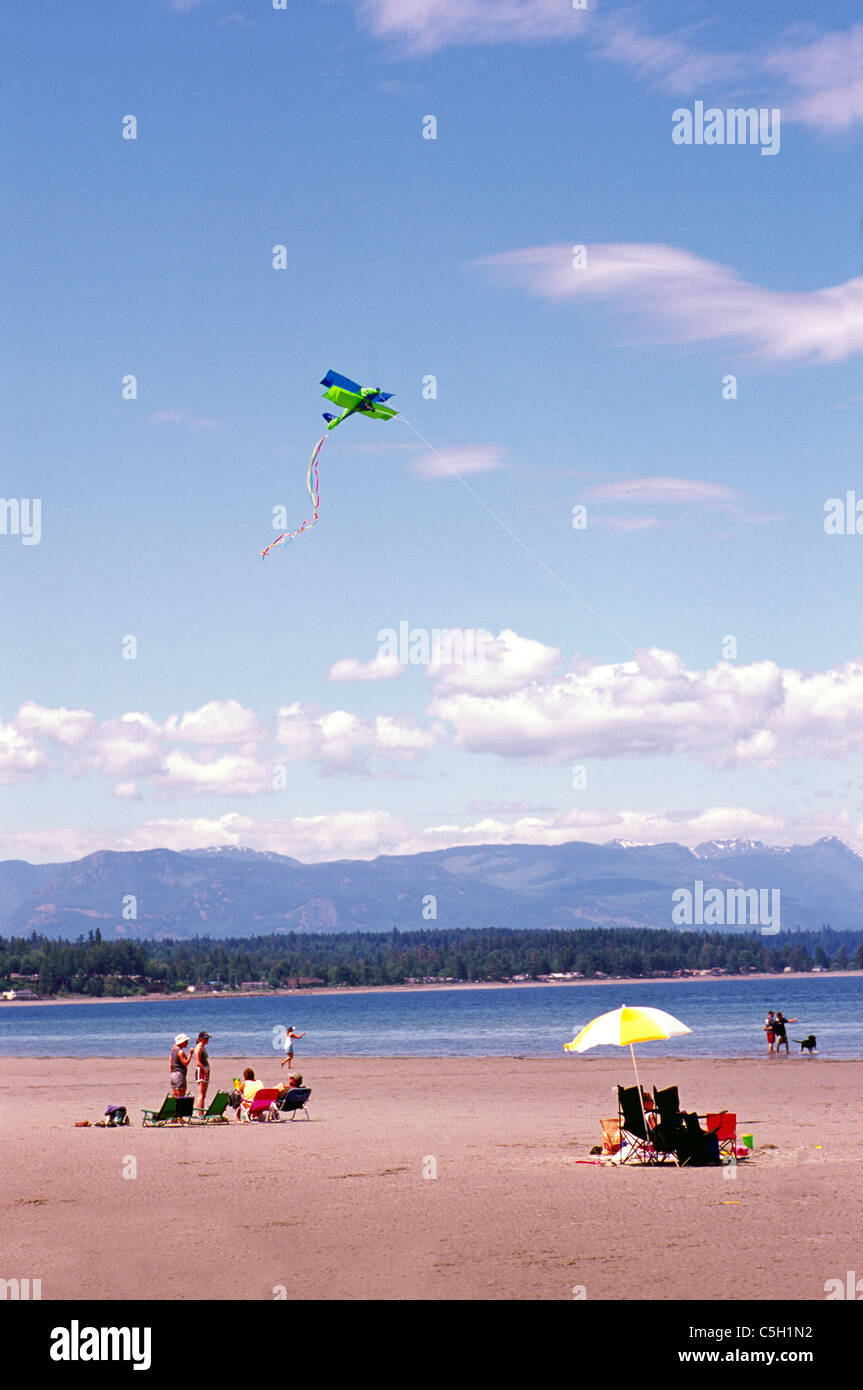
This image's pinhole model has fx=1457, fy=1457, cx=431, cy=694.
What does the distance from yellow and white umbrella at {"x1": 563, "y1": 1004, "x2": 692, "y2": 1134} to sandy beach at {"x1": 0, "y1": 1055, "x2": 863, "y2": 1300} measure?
5.20 ft

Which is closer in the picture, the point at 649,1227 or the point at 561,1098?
the point at 649,1227

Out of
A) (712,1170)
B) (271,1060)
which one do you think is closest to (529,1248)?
(712,1170)

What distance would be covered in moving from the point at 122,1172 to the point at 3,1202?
2.69m

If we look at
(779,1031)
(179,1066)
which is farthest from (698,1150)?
(779,1031)

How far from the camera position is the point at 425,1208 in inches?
599

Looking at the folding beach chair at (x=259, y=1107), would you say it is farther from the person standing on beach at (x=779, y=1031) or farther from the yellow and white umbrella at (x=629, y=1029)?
the person standing on beach at (x=779, y=1031)

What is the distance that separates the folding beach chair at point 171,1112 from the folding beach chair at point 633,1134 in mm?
8994

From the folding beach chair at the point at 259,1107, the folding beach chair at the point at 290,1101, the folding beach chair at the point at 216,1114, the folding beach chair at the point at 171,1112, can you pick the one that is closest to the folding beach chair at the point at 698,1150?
the folding beach chair at the point at 290,1101

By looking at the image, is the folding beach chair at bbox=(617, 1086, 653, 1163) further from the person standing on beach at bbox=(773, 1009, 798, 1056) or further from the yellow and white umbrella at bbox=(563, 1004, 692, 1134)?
the person standing on beach at bbox=(773, 1009, 798, 1056)

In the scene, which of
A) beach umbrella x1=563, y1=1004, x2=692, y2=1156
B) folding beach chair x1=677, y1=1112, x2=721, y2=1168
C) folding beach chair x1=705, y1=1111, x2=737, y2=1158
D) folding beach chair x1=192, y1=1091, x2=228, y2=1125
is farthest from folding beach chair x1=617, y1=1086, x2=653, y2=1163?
folding beach chair x1=192, y1=1091, x2=228, y2=1125

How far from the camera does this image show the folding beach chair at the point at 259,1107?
82.7ft

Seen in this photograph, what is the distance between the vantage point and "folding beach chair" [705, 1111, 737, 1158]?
60.7 feet
